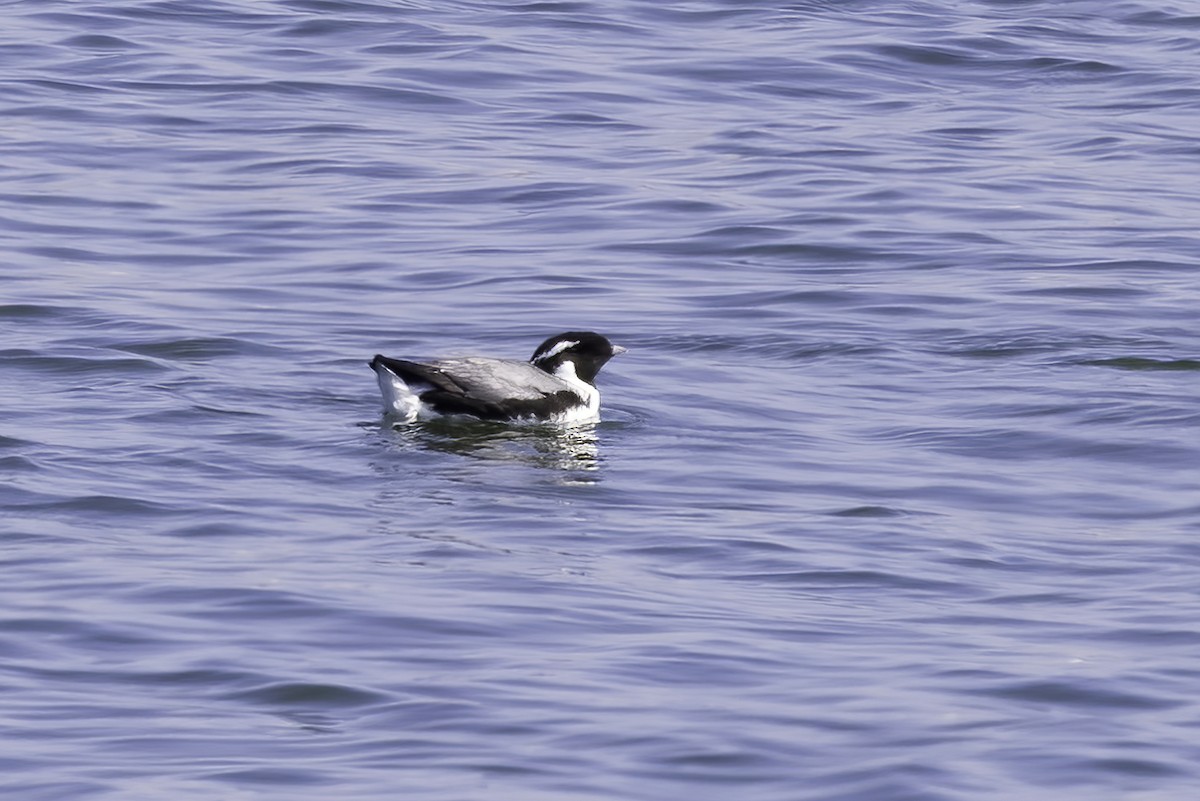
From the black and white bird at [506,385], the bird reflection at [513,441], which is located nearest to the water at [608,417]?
the bird reflection at [513,441]

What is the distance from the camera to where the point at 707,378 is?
14.0 m

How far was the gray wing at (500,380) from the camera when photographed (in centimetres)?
1276

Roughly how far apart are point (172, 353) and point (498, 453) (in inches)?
97.0

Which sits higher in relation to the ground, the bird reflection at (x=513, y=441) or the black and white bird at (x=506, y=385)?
the black and white bird at (x=506, y=385)

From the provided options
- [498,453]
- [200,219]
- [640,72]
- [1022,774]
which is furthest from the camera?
[640,72]

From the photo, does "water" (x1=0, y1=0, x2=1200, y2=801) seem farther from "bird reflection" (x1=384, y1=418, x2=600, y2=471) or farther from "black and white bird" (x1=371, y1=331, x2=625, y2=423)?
"black and white bird" (x1=371, y1=331, x2=625, y2=423)

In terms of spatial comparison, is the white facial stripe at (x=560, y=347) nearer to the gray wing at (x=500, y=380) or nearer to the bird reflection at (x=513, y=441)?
the gray wing at (x=500, y=380)

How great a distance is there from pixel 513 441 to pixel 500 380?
328 mm

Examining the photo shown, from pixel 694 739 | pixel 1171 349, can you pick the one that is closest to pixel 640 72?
pixel 1171 349

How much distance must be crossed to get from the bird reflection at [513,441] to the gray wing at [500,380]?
19 centimetres

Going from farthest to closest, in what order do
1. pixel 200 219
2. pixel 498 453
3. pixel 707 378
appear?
1. pixel 200 219
2. pixel 707 378
3. pixel 498 453

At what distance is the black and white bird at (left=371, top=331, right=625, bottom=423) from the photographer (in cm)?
1266

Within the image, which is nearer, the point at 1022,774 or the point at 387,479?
the point at 1022,774

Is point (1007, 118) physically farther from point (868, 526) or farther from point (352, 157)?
point (868, 526)
